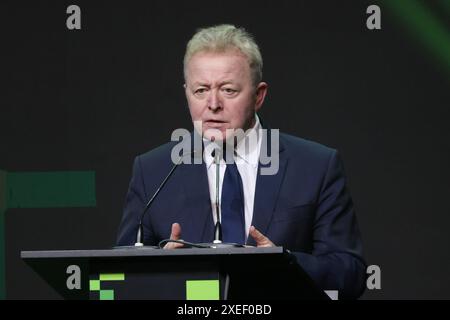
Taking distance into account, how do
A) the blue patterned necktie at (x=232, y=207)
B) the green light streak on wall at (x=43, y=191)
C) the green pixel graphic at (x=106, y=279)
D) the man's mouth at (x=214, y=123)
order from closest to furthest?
the green pixel graphic at (x=106, y=279)
the blue patterned necktie at (x=232, y=207)
the man's mouth at (x=214, y=123)
the green light streak on wall at (x=43, y=191)

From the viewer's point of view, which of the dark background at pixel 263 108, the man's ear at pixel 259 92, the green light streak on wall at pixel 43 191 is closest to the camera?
the man's ear at pixel 259 92

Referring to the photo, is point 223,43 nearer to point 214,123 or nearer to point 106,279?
point 214,123

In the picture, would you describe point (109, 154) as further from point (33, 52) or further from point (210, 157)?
point (210, 157)

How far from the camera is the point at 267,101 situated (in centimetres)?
437

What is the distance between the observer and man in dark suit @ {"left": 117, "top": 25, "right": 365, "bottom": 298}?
352 centimetres

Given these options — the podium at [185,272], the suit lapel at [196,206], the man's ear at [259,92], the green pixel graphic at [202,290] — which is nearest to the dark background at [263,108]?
the man's ear at [259,92]

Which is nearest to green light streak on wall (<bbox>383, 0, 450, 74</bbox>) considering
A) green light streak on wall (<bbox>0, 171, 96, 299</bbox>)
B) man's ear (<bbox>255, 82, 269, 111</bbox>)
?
man's ear (<bbox>255, 82, 269, 111</bbox>)

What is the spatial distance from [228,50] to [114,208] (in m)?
1.12

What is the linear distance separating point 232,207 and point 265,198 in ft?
0.44

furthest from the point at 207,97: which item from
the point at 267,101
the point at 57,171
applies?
the point at 57,171

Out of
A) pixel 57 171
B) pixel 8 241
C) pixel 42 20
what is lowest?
pixel 8 241

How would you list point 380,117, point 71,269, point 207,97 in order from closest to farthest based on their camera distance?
point 71,269, point 207,97, point 380,117

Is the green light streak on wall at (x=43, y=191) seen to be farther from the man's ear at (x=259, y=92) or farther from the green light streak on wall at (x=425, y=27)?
the green light streak on wall at (x=425, y=27)

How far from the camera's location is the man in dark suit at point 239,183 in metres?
3.52
